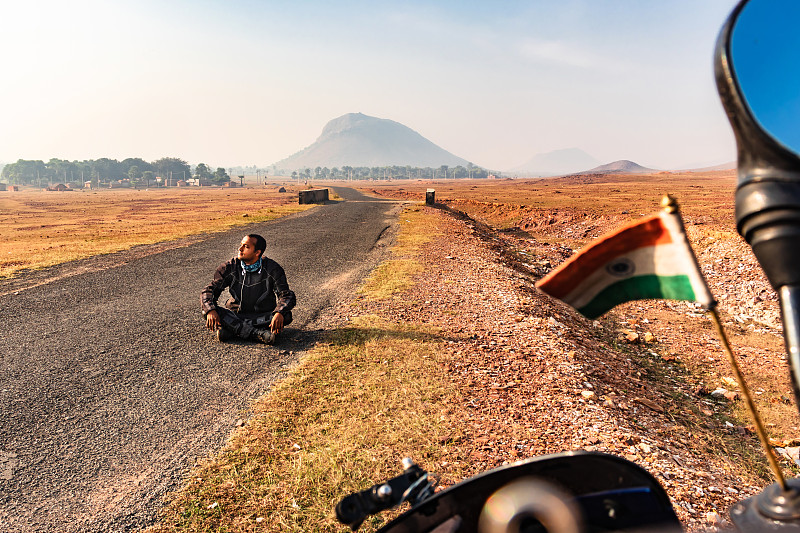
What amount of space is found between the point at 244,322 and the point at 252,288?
55 centimetres

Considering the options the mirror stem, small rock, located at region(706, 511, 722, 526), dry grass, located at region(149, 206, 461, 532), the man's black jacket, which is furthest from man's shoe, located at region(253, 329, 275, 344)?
the mirror stem

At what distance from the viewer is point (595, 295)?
1102mm

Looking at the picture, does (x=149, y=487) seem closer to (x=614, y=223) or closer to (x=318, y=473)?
(x=318, y=473)

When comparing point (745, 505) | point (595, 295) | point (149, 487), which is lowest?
point (149, 487)

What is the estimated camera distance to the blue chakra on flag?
1.06m

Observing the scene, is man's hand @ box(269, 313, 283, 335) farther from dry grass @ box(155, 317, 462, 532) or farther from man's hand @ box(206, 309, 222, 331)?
man's hand @ box(206, 309, 222, 331)

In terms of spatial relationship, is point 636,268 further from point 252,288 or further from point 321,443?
point 252,288

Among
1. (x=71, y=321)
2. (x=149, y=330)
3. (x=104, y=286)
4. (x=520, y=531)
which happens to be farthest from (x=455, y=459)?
(x=104, y=286)

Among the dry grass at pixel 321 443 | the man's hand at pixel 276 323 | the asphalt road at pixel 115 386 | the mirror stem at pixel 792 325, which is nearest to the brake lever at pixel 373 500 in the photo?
the mirror stem at pixel 792 325

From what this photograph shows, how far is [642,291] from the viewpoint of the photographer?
106 centimetres

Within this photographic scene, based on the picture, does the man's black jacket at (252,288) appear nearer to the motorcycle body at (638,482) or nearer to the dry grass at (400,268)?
the dry grass at (400,268)

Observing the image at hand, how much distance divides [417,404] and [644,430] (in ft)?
8.05

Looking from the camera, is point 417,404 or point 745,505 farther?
point 417,404

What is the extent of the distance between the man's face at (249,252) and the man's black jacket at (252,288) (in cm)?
18
